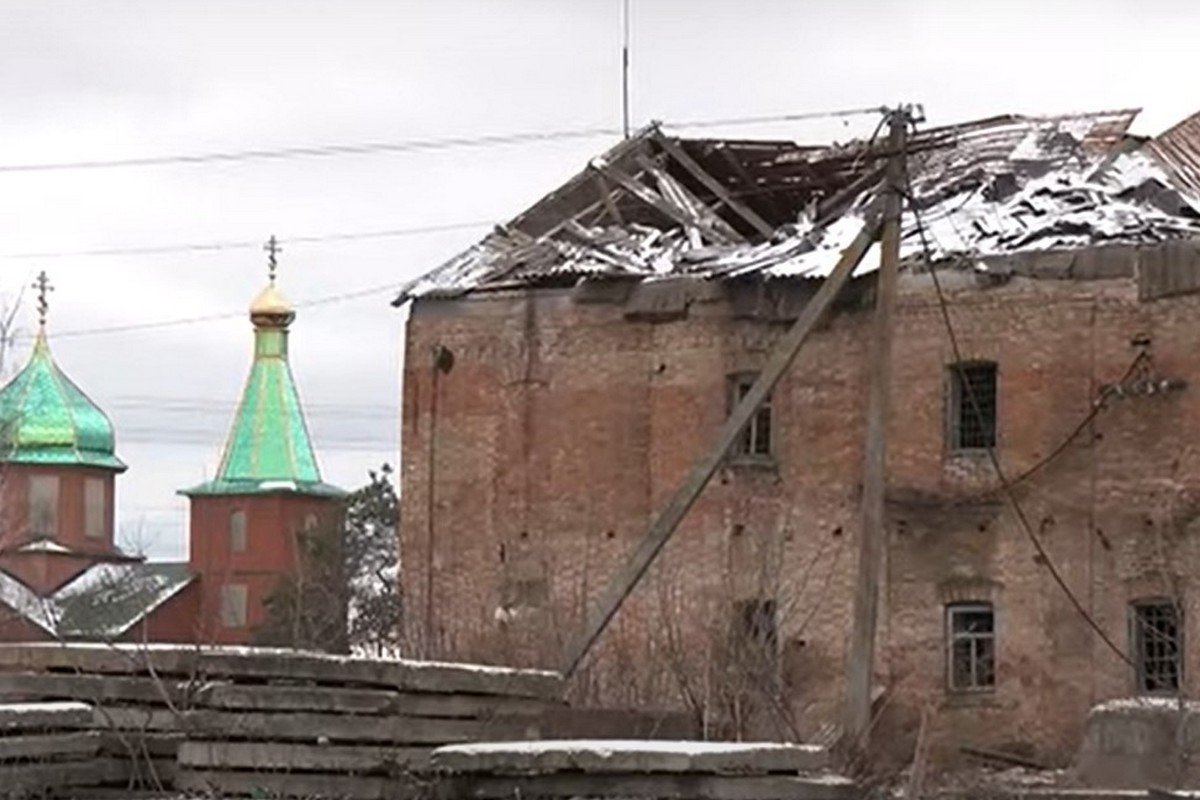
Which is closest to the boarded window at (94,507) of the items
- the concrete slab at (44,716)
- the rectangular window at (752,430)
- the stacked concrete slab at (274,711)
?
the rectangular window at (752,430)

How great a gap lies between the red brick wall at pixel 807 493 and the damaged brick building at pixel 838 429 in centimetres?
3

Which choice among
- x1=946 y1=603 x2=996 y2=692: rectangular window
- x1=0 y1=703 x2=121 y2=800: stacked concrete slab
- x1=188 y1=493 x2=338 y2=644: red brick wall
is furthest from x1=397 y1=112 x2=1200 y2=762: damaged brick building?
x1=188 y1=493 x2=338 y2=644: red brick wall

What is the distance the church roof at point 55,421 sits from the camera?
2562 inches

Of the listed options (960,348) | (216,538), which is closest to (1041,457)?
(960,348)

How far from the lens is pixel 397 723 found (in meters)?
13.0

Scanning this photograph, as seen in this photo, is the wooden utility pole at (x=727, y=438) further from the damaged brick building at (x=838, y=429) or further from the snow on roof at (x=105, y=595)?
the snow on roof at (x=105, y=595)

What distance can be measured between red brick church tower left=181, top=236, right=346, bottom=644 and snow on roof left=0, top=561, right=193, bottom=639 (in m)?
A: 1.04

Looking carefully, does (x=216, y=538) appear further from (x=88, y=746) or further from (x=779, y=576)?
(x=88, y=746)

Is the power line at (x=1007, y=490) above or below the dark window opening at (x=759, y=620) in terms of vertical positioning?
above

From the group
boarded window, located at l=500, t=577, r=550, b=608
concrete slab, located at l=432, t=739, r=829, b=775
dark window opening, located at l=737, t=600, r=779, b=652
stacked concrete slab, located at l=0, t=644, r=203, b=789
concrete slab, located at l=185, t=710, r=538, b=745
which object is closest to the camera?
concrete slab, located at l=432, t=739, r=829, b=775

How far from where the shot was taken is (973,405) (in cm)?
3028

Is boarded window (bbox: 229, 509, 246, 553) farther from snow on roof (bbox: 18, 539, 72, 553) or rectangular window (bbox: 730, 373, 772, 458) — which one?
rectangular window (bbox: 730, 373, 772, 458)

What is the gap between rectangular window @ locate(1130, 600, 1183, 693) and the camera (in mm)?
29203

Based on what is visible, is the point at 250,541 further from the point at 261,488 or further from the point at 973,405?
the point at 973,405
